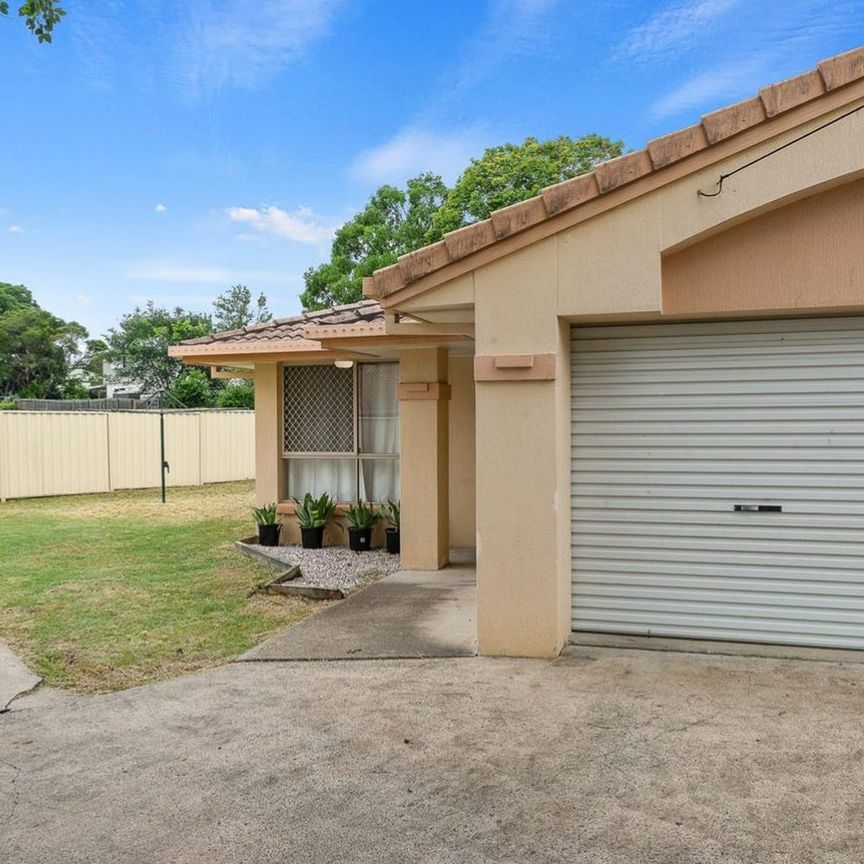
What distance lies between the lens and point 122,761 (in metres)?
4.35

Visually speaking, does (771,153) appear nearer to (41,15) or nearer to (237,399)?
(41,15)

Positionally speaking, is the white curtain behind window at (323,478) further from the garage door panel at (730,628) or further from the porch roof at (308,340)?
the garage door panel at (730,628)

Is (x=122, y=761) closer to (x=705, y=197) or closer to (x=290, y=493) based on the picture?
(x=705, y=197)

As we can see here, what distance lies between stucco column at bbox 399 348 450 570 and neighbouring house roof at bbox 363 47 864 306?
3489mm

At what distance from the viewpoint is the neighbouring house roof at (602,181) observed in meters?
5.14

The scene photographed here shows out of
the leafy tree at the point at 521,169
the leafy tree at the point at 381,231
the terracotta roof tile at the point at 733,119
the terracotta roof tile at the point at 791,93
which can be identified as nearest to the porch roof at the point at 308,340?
the terracotta roof tile at the point at 733,119

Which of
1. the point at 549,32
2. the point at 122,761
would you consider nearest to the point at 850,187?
the point at 122,761

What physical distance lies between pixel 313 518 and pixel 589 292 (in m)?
6.35

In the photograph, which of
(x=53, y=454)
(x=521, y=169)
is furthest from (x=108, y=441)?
(x=521, y=169)

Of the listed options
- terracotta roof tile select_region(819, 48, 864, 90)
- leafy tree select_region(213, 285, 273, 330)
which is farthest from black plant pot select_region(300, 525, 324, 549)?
leafy tree select_region(213, 285, 273, 330)

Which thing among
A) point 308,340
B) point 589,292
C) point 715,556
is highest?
point 308,340

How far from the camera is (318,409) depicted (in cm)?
1139

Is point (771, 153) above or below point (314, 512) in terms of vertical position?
above

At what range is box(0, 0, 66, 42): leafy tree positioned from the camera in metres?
4.81
